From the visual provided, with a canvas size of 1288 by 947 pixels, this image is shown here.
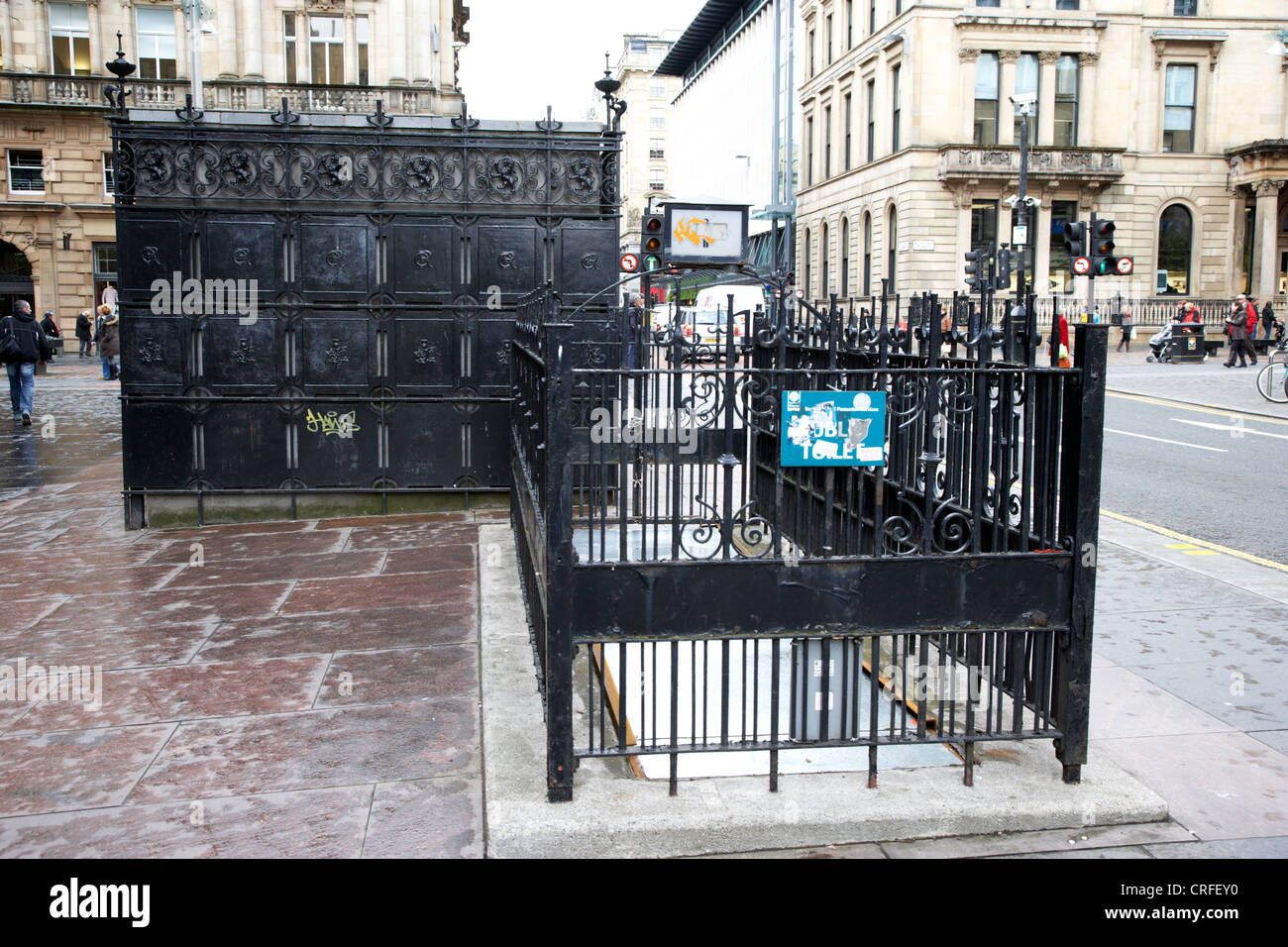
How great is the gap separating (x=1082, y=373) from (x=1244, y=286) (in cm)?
4800

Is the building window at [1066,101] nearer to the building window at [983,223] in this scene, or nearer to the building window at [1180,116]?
the building window at [983,223]

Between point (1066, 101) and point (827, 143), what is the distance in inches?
512

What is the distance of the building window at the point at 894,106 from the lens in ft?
152

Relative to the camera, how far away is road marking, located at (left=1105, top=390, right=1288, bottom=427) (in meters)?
19.0

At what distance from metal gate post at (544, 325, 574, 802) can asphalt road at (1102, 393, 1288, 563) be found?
268 inches

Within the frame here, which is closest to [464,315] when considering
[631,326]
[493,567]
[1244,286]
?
[631,326]

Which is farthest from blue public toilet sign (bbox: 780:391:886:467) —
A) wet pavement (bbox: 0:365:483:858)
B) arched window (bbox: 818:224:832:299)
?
arched window (bbox: 818:224:832:299)

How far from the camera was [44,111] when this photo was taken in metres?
41.4

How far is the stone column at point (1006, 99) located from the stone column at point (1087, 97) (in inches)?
103

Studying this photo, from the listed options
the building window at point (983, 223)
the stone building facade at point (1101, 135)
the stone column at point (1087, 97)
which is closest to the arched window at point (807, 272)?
the stone building facade at point (1101, 135)

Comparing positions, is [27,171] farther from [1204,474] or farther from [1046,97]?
[1204,474]

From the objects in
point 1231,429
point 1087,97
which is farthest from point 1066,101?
point 1231,429

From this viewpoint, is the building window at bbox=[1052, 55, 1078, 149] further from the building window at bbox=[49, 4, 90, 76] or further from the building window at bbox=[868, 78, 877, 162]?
the building window at bbox=[49, 4, 90, 76]

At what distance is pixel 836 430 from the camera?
422 centimetres
